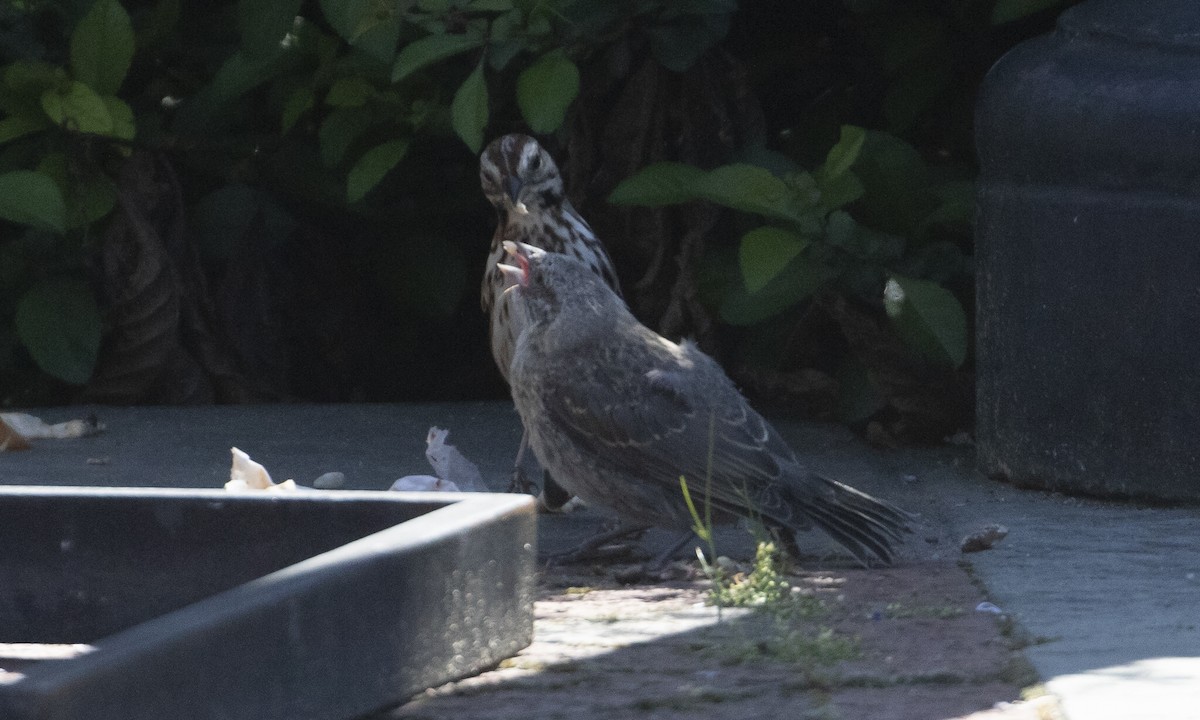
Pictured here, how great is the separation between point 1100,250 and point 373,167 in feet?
7.40

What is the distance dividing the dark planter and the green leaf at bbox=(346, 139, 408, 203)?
6.03 ft

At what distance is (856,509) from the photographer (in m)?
4.28

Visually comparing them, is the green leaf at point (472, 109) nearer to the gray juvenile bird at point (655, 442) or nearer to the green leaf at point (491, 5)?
the green leaf at point (491, 5)

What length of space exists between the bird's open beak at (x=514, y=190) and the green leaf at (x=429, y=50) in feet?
1.68

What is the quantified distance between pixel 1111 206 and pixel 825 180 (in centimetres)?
85

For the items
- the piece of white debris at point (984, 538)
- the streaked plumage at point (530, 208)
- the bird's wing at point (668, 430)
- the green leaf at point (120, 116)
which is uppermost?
the green leaf at point (120, 116)

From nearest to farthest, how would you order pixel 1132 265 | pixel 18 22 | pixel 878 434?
pixel 1132 265, pixel 878 434, pixel 18 22

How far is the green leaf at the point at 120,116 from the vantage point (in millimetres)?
5820

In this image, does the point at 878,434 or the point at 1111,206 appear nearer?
the point at 1111,206

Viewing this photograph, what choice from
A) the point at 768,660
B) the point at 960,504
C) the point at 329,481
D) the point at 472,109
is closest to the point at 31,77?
the point at 472,109

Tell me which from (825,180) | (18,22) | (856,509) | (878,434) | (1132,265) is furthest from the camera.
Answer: (18,22)

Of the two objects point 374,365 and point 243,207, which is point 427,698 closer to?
point 243,207

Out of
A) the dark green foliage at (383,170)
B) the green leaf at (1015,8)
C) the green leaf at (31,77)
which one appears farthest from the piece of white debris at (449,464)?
the green leaf at (1015,8)

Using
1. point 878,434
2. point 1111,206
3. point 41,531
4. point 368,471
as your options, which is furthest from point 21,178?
point 1111,206
